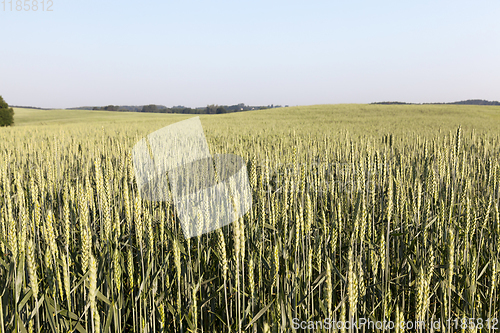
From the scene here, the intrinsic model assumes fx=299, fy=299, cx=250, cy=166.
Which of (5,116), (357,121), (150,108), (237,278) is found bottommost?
(237,278)

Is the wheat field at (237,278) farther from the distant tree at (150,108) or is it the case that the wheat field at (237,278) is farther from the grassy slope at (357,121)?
the distant tree at (150,108)

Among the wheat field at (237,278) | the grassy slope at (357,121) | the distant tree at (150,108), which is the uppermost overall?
the distant tree at (150,108)

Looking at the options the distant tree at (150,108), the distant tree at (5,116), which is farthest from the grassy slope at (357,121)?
the distant tree at (150,108)

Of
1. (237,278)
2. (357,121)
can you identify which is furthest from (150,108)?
(237,278)

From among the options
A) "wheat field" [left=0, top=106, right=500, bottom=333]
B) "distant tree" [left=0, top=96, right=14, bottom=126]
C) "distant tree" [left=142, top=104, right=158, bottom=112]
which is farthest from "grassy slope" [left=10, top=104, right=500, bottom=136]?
"distant tree" [left=142, top=104, right=158, bottom=112]

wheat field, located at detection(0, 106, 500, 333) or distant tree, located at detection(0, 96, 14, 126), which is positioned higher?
distant tree, located at detection(0, 96, 14, 126)

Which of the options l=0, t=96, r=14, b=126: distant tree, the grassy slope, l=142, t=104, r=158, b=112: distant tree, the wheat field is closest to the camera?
the wheat field

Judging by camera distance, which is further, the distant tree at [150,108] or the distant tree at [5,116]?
the distant tree at [150,108]

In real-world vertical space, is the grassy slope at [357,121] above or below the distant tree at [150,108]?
below

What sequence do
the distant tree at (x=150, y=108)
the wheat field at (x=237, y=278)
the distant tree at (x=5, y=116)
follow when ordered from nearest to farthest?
1. the wheat field at (x=237, y=278)
2. the distant tree at (x=5, y=116)
3. the distant tree at (x=150, y=108)

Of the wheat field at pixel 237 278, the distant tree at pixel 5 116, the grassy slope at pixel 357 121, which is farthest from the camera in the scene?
the distant tree at pixel 5 116

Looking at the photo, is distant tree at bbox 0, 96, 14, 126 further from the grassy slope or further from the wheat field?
the wheat field

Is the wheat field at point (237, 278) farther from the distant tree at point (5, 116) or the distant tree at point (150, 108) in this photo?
the distant tree at point (150, 108)

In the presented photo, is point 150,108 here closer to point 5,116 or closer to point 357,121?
point 5,116
